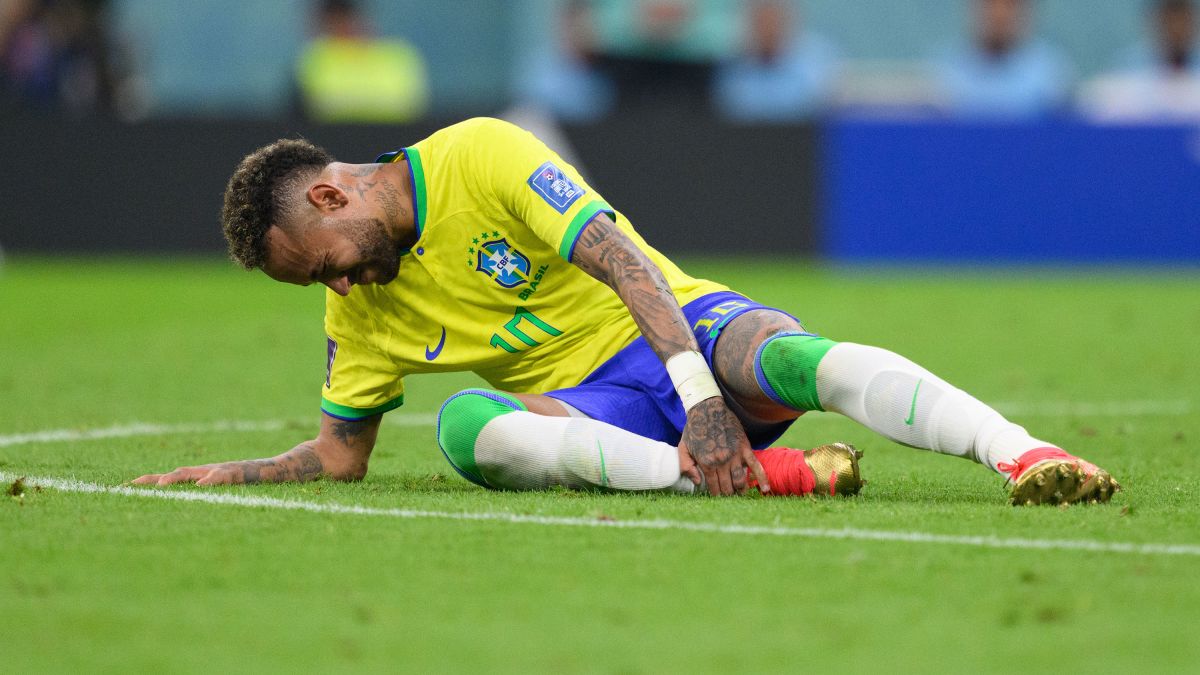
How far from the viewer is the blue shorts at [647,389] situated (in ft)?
15.8

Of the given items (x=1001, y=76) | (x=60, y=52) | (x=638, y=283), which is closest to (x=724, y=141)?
(x=1001, y=76)

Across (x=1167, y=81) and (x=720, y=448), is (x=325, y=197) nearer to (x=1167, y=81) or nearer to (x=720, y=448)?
(x=720, y=448)

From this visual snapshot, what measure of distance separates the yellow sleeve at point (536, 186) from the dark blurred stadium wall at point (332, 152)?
10.6 m

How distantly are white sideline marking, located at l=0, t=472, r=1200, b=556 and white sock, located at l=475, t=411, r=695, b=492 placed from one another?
33cm

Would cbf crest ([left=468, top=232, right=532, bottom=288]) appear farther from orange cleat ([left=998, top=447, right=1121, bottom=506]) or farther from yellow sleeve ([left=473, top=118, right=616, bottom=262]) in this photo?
orange cleat ([left=998, top=447, right=1121, bottom=506])

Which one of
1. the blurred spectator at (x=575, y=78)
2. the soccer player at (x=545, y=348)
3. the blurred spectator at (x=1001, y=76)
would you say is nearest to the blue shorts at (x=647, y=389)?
the soccer player at (x=545, y=348)

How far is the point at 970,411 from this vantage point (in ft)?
14.4

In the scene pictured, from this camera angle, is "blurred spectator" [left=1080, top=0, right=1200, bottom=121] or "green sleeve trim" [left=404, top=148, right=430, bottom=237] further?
"blurred spectator" [left=1080, top=0, right=1200, bottom=121]

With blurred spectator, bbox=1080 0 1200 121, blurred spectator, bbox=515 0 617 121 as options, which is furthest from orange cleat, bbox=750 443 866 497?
blurred spectator, bbox=515 0 617 121

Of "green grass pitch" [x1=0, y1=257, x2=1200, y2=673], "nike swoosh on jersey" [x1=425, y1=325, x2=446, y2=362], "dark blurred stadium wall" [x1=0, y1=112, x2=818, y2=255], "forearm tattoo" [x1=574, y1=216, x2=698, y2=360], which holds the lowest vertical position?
"green grass pitch" [x1=0, y1=257, x2=1200, y2=673]

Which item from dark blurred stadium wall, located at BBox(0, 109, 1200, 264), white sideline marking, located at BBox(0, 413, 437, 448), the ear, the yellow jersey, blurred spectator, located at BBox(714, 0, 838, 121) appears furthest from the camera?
blurred spectator, located at BBox(714, 0, 838, 121)

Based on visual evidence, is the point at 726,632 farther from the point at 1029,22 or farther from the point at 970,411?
the point at 1029,22

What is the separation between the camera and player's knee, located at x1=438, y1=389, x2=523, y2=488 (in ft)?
15.1

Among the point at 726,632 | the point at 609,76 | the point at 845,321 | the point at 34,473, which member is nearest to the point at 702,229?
the point at 609,76
